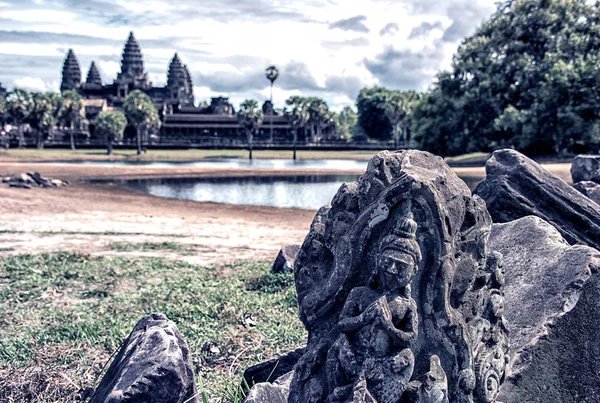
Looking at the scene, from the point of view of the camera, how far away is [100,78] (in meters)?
132

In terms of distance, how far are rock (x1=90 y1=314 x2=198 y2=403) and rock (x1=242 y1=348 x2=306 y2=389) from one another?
76 cm

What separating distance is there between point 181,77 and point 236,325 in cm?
12257

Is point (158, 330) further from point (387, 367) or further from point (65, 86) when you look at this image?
point (65, 86)

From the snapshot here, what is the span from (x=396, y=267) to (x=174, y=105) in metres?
107

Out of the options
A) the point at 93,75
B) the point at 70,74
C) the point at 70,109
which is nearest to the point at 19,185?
the point at 70,109

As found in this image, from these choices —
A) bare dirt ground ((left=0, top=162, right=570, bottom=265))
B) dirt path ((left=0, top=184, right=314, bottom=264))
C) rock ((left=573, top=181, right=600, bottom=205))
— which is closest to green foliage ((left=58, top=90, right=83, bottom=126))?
bare dirt ground ((left=0, top=162, right=570, bottom=265))

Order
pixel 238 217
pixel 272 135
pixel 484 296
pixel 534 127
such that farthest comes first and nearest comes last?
pixel 272 135
pixel 534 127
pixel 238 217
pixel 484 296

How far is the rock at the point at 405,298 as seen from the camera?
295 cm

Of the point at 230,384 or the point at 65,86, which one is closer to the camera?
the point at 230,384

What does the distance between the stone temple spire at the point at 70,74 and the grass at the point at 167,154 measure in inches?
2055

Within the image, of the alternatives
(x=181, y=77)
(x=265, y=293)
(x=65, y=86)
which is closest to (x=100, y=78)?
(x=65, y=86)

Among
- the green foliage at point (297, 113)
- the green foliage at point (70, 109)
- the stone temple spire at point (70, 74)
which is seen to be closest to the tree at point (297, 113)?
the green foliage at point (297, 113)

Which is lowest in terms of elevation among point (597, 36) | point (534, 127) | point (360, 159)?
point (360, 159)

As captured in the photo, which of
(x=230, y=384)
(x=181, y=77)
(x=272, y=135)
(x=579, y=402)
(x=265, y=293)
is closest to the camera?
(x=579, y=402)
